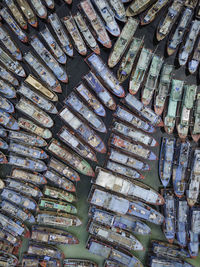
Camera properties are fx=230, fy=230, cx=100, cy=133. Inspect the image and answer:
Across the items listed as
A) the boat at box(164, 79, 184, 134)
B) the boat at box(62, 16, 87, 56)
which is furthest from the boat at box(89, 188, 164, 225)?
the boat at box(62, 16, 87, 56)

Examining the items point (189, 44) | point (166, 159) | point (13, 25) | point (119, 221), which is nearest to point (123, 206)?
point (119, 221)

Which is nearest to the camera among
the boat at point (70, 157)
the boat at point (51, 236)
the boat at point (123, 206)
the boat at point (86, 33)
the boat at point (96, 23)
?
the boat at point (96, 23)

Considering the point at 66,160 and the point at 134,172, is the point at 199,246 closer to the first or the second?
the point at 134,172

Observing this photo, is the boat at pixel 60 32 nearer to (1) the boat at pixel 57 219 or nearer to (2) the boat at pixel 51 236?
(1) the boat at pixel 57 219

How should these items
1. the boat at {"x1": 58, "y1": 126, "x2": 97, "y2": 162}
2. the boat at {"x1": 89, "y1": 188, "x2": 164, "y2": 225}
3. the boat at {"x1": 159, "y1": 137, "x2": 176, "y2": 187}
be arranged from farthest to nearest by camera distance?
1. the boat at {"x1": 159, "y1": 137, "x2": 176, "y2": 187}
2. the boat at {"x1": 89, "y1": 188, "x2": 164, "y2": 225}
3. the boat at {"x1": 58, "y1": 126, "x2": 97, "y2": 162}

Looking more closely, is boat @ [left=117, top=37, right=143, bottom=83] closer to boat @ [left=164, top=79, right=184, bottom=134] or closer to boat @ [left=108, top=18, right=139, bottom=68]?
boat @ [left=108, top=18, right=139, bottom=68]

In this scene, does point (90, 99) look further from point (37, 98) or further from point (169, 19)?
point (169, 19)

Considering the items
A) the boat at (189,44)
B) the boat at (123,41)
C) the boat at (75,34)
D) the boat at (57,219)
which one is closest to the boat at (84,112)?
the boat at (75,34)
